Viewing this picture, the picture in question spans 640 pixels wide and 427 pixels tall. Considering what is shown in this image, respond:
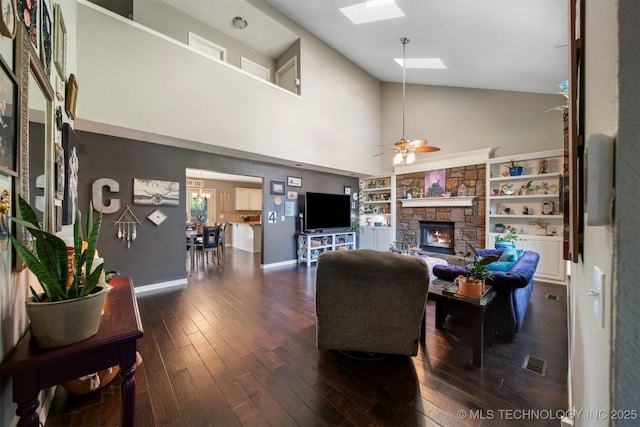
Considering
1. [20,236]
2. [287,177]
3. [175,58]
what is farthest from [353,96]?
[20,236]

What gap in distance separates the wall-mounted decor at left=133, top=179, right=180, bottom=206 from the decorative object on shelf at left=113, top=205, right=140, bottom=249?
0.63 feet

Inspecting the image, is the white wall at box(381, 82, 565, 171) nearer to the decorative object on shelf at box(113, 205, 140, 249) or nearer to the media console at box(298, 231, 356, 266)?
the media console at box(298, 231, 356, 266)

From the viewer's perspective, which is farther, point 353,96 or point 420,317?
point 353,96

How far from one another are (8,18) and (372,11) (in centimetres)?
419

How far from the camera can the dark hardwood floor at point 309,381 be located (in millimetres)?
1494

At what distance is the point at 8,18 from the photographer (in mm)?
1043

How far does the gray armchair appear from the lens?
1.75 metres

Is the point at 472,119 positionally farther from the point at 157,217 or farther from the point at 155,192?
the point at 157,217

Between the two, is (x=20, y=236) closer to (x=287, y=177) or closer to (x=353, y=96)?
(x=287, y=177)

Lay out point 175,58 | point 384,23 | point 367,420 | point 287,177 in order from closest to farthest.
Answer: point 367,420, point 175,58, point 384,23, point 287,177

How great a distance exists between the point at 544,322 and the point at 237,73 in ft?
18.1

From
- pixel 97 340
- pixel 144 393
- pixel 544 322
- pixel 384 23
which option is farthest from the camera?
pixel 384 23

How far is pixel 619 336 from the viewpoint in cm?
44

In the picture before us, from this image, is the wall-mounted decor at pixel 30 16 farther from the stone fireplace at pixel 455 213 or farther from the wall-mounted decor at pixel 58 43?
the stone fireplace at pixel 455 213
